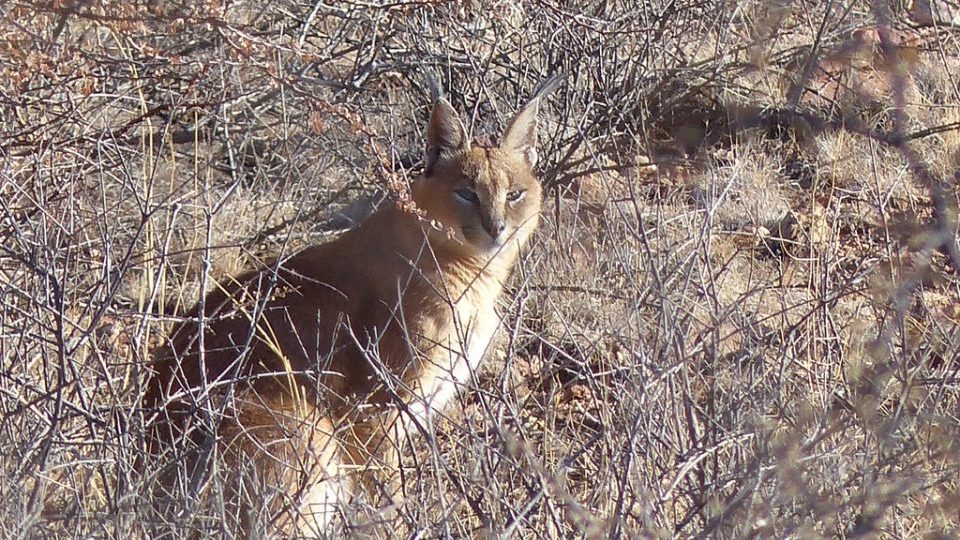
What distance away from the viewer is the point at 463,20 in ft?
24.5

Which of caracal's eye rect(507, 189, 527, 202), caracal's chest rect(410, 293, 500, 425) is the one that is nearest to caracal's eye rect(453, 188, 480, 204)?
caracal's eye rect(507, 189, 527, 202)

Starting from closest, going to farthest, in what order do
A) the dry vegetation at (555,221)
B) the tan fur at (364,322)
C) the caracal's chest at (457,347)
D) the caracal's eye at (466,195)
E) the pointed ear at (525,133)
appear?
the dry vegetation at (555,221), the tan fur at (364,322), the caracal's chest at (457,347), the caracal's eye at (466,195), the pointed ear at (525,133)

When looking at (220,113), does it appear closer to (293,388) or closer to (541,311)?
(541,311)

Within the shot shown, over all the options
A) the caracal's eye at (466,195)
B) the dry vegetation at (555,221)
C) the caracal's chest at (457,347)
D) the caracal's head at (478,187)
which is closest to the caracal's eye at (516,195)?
the caracal's head at (478,187)

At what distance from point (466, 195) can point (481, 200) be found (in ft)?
0.27

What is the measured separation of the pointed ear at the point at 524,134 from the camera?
5.96 meters

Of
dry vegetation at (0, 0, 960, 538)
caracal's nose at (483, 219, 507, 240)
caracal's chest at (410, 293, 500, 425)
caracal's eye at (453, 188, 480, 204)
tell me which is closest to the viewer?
dry vegetation at (0, 0, 960, 538)

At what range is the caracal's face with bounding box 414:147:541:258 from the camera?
5730 millimetres

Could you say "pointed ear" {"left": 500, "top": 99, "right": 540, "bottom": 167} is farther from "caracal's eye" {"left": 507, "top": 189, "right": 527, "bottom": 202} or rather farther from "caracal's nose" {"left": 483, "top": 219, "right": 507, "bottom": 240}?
"caracal's nose" {"left": 483, "top": 219, "right": 507, "bottom": 240}

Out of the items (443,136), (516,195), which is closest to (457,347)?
(516,195)

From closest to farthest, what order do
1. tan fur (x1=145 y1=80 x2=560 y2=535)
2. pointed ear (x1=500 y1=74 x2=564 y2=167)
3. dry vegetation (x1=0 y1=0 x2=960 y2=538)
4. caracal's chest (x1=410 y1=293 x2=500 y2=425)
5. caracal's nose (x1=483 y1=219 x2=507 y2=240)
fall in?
dry vegetation (x1=0 y1=0 x2=960 y2=538) < tan fur (x1=145 y1=80 x2=560 y2=535) < caracal's chest (x1=410 y1=293 x2=500 y2=425) < caracal's nose (x1=483 y1=219 x2=507 y2=240) < pointed ear (x1=500 y1=74 x2=564 y2=167)

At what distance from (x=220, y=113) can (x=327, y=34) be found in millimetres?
859

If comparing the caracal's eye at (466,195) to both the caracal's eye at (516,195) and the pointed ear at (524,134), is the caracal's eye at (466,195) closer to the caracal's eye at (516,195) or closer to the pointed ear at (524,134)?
the caracal's eye at (516,195)

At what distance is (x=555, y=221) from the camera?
22.4 ft
